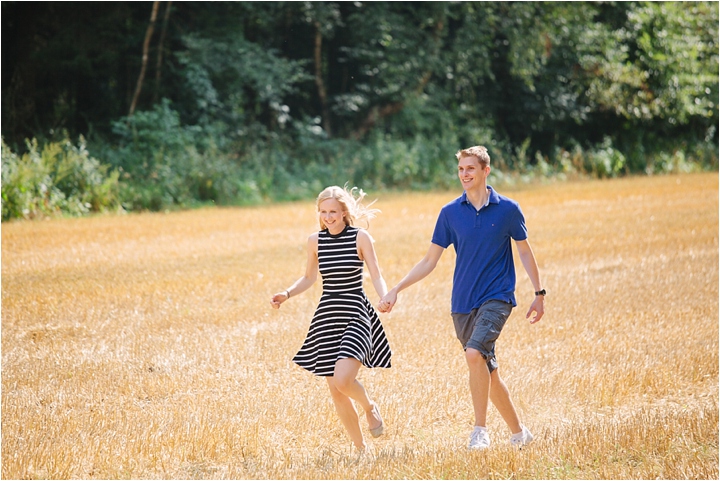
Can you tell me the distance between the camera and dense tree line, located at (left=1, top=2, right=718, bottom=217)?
24.7 m

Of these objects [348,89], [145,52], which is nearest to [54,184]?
[145,52]

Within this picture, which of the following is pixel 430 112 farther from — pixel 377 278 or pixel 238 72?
pixel 377 278

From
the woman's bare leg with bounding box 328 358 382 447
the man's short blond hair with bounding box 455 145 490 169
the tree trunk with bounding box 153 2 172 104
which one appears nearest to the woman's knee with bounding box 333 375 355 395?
the woman's bare leg with bounding box 328 358 382 447

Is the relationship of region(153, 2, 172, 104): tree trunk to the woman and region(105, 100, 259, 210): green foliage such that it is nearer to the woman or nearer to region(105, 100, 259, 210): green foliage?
region(105, 100, 259, 210): green foliage

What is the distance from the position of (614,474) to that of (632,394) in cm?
193

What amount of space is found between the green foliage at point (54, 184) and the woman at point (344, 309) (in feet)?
48.0

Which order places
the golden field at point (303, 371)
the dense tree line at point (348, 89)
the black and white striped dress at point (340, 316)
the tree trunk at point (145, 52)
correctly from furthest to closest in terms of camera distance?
the tree trunk at point (145, 52)
the dense tree line at point (348, 89)
the black and white striped dress at point (340, 316)
the golden field at point (303, 371)

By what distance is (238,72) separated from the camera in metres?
26.4

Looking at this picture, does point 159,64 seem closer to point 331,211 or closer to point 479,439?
point 331,211

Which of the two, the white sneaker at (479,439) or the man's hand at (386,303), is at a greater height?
the man's hand at (386,303)

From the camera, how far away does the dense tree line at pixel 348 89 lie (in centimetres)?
2473

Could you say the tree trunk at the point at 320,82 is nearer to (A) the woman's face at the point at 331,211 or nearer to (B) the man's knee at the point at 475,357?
(A) the woman's face at the point at 331,211

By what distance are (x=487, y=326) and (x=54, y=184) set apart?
1660cm

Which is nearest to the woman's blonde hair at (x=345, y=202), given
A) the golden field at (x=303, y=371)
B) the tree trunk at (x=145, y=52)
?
the golden field at (x=303, y=371)
